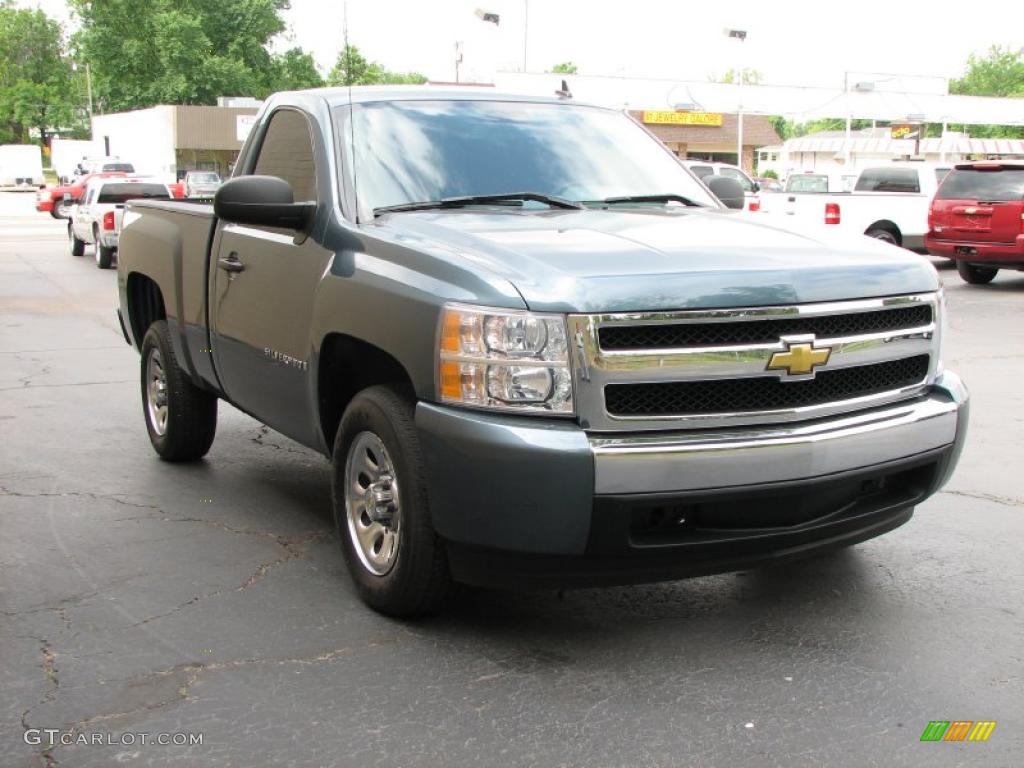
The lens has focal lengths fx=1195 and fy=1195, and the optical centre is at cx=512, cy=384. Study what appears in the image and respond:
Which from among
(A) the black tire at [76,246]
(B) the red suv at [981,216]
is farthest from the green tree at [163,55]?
(B) the red suv at [981,216]

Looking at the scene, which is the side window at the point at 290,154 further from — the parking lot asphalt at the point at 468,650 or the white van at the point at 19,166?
the white van at the point at 19,166

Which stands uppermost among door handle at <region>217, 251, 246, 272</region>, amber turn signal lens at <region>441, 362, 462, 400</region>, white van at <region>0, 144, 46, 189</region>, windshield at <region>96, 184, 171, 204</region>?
white van at <region>0, 144, 46, 189</region>

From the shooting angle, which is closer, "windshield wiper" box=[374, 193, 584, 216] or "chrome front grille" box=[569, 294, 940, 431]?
"chrome front grille" box=[569, 294, 940, 431]

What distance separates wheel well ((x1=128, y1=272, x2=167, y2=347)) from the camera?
7.10 m

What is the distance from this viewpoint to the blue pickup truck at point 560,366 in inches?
144

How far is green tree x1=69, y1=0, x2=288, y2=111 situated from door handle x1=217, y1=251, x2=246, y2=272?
63.4 meters

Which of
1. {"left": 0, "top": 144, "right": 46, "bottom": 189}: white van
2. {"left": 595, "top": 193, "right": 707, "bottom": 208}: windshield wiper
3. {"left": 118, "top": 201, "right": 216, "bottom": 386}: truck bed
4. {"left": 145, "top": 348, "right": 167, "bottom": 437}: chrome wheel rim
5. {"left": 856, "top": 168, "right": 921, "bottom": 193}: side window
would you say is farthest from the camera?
{"left": 0, "top": 144, "right": 46, "bottom": 189}: white van

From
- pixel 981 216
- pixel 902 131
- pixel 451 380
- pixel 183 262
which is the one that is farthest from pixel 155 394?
pixel 902 131

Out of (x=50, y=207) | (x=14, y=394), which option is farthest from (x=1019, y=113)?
(x=14, y=394)

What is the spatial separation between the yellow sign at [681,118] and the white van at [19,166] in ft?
152

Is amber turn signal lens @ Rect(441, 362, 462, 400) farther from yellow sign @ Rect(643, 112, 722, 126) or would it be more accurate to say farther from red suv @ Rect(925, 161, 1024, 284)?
yellow sign @ Rect(643, 112, 722, 126)

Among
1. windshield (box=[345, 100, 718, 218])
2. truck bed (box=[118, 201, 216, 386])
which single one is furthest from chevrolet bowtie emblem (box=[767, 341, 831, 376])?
truck bed (box=[118, 201, 216, 386])

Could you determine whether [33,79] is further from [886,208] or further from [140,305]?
[140,305]

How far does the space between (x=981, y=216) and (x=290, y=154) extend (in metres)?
14.3
